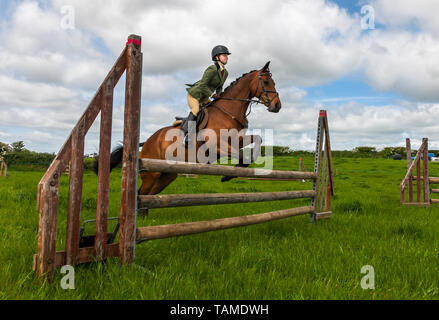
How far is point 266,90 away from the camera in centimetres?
584

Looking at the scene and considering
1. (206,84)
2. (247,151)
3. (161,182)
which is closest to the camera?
(247,151)

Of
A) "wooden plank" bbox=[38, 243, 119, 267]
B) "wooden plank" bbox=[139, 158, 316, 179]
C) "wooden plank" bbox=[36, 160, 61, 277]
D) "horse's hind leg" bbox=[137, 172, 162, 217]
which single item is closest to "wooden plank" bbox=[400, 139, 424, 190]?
"wooden plank" bbox=[139, 158, 316, 179]

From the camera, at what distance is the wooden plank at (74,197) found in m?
2.89

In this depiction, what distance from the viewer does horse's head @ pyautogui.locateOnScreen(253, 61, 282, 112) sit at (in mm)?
5781

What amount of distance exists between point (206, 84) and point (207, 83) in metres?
0.03

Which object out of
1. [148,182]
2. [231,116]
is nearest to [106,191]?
[231,116]

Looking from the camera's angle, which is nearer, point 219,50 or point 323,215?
point 219,50

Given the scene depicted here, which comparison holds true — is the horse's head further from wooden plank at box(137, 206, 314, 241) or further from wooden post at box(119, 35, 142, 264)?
wooden post at box(119, 35, 142, 264)

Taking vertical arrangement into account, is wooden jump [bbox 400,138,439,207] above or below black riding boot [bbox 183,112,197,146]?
below

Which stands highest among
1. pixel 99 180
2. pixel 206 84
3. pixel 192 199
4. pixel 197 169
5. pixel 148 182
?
pixel 206 84

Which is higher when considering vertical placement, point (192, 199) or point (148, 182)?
point (148, 182)

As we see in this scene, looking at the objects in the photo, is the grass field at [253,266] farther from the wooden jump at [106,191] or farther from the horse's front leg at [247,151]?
the horse's front leg at [247,151]

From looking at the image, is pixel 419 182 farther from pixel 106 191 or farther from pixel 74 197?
pixel 74 197
